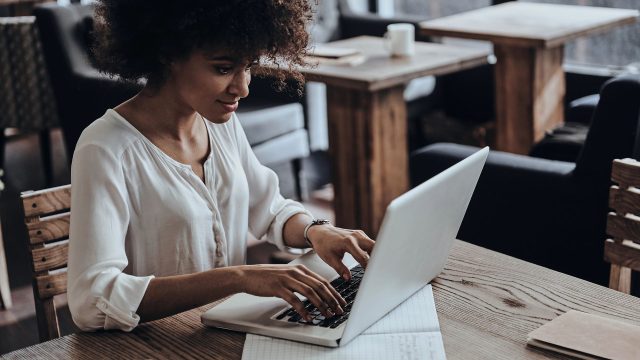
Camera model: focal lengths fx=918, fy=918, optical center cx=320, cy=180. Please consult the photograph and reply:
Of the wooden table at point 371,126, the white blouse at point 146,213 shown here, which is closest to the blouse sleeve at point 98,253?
the white blouse at point 146,213

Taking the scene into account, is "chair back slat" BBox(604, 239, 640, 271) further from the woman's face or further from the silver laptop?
the woman's face

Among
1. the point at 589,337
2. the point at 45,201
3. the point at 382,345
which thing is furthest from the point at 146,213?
the point at 589,337

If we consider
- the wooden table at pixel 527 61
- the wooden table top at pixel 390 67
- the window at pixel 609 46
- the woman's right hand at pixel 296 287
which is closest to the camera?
the woman's right hand at pixel 296 287

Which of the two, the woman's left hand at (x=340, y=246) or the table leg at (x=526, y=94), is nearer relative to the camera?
the woman's left hand at (x=340, y=246)

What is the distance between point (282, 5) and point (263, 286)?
487 millimetres

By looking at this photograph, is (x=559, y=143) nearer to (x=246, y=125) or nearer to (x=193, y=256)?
(x=246, y=125)

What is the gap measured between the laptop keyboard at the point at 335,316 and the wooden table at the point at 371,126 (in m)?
1.71

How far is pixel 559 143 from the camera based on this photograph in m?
3.21

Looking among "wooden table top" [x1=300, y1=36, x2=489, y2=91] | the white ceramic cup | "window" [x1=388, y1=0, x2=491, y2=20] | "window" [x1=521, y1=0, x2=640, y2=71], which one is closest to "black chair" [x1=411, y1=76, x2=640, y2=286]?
"wooden table top" [x1=300, y1=36, x2=489, y2=91]

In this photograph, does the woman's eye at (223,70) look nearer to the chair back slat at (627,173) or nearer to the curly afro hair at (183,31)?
the curly afro hair at (183,31)

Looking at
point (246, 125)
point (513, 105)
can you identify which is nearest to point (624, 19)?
point (513, 105)

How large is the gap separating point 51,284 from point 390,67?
6.01 feet

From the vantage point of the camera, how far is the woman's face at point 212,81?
1.49 m

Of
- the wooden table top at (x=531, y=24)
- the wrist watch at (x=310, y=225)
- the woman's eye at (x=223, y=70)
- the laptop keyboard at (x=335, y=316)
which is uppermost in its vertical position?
the woman's eye at (x=223, y=70)
